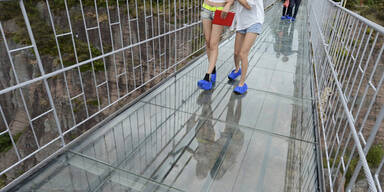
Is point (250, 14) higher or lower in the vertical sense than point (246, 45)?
higher

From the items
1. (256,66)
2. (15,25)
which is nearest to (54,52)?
(15,25)

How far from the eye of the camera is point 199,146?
2.28 m

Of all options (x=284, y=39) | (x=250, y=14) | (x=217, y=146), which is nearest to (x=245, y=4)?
(x=250, y=14)

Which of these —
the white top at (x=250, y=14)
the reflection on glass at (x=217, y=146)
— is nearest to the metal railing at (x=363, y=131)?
the reflection on glass at (x=217, y=146)

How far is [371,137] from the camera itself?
124cm

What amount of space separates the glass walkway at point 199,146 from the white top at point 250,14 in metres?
0.92

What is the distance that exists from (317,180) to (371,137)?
843 millimetres

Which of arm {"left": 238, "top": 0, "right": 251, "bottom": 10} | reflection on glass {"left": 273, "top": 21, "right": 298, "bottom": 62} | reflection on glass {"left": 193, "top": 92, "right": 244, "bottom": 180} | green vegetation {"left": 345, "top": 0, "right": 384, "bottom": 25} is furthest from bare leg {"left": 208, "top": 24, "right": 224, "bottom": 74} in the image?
green vegetation {"left": 345, "top": 0, "right": 384, "bottom": 25}

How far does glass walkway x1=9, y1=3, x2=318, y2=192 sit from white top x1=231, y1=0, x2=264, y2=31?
92 centimetres

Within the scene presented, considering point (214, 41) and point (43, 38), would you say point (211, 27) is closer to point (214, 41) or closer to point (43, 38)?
point (214, 41)

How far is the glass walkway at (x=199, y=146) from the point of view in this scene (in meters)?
1.89

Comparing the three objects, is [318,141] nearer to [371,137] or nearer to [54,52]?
[371,137]

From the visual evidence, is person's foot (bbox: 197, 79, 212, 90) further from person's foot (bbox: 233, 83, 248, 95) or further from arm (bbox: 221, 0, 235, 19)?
arm (bbox: 221, 0, 235, 19)

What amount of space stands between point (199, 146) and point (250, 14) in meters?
1.71
